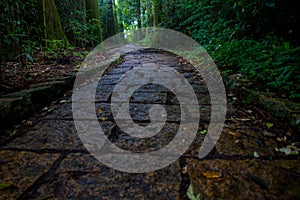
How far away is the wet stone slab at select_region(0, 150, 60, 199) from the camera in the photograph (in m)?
0.94

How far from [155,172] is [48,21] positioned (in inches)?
178

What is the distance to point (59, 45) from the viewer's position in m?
4.28

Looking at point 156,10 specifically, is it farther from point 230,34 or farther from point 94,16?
point 230,34

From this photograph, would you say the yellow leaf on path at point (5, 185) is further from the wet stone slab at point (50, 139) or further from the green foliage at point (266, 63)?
the green foliage at point (266, 63)

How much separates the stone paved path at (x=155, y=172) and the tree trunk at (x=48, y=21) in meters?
3.24

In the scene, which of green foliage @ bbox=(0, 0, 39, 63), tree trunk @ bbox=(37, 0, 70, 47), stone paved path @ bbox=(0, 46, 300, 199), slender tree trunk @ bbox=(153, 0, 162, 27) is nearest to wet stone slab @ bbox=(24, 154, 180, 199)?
stone paved path @ bbox=(0, 46, 300, 199)

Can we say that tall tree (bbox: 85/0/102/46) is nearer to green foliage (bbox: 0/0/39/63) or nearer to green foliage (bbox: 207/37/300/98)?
green foliage (bbox: 0/0/39/63)

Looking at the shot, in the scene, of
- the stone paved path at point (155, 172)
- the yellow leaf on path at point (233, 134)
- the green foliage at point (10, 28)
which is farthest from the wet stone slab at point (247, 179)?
the green foliage at point (10, 28)

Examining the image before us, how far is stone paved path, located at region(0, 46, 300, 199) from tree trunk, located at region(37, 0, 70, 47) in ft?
10.6

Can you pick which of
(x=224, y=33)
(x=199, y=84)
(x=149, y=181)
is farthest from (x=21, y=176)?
(x=224, y=33)

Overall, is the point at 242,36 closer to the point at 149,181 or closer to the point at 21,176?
the point at 149,181

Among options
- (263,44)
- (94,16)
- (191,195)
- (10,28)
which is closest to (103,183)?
(191,195)

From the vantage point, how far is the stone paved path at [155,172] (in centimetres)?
93

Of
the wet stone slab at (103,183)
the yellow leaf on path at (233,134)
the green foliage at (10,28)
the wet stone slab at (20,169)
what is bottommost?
the wet stone slab at (103,183)
